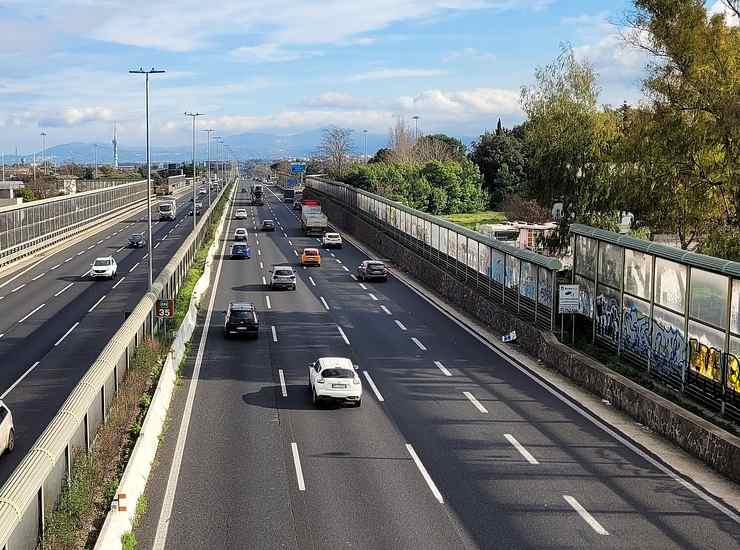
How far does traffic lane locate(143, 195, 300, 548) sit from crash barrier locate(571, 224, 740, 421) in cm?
1026

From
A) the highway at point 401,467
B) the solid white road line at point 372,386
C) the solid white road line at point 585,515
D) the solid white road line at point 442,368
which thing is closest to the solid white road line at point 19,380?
the highway at point 401,467

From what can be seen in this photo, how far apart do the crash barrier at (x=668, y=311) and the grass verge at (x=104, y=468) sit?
522 inches

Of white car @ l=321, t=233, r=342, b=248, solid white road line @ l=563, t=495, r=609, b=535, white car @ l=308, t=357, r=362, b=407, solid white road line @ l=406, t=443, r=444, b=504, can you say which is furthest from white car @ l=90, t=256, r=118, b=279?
solid white road line @ l=563, t=495, r=609, b=535

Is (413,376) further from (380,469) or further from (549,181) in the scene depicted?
(549,181)

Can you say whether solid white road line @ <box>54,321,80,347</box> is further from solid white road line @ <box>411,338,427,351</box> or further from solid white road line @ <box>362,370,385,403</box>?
solid white road line @ <box>411,338,427,351</box>

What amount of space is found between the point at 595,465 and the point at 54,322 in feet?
94.1

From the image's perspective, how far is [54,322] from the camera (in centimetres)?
4094

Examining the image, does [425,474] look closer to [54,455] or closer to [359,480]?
[359,480]

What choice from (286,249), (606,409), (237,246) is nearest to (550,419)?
(606,409)

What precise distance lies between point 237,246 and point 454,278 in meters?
26.4

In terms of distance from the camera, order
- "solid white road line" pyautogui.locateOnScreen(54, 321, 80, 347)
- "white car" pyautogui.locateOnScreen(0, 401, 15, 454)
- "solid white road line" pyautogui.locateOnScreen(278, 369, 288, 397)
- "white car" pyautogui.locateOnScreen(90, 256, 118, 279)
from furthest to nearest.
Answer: "white car" pyautogui.locateOnScreen(90, 256, 118, 279), "solid white road line" pyautogui.locateOnScreen(54, 321, 80, 347), "solid white road line" pyautogui.locateOnScreen(278, 369, 288, 397), "white car" pyautogui.locateOnScreen(0, 401, 15, 454)

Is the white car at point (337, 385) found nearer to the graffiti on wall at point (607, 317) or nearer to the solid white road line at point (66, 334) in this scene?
the graffiti on wall at point (607, 317)

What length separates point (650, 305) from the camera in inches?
999

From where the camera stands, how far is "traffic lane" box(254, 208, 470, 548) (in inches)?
608
